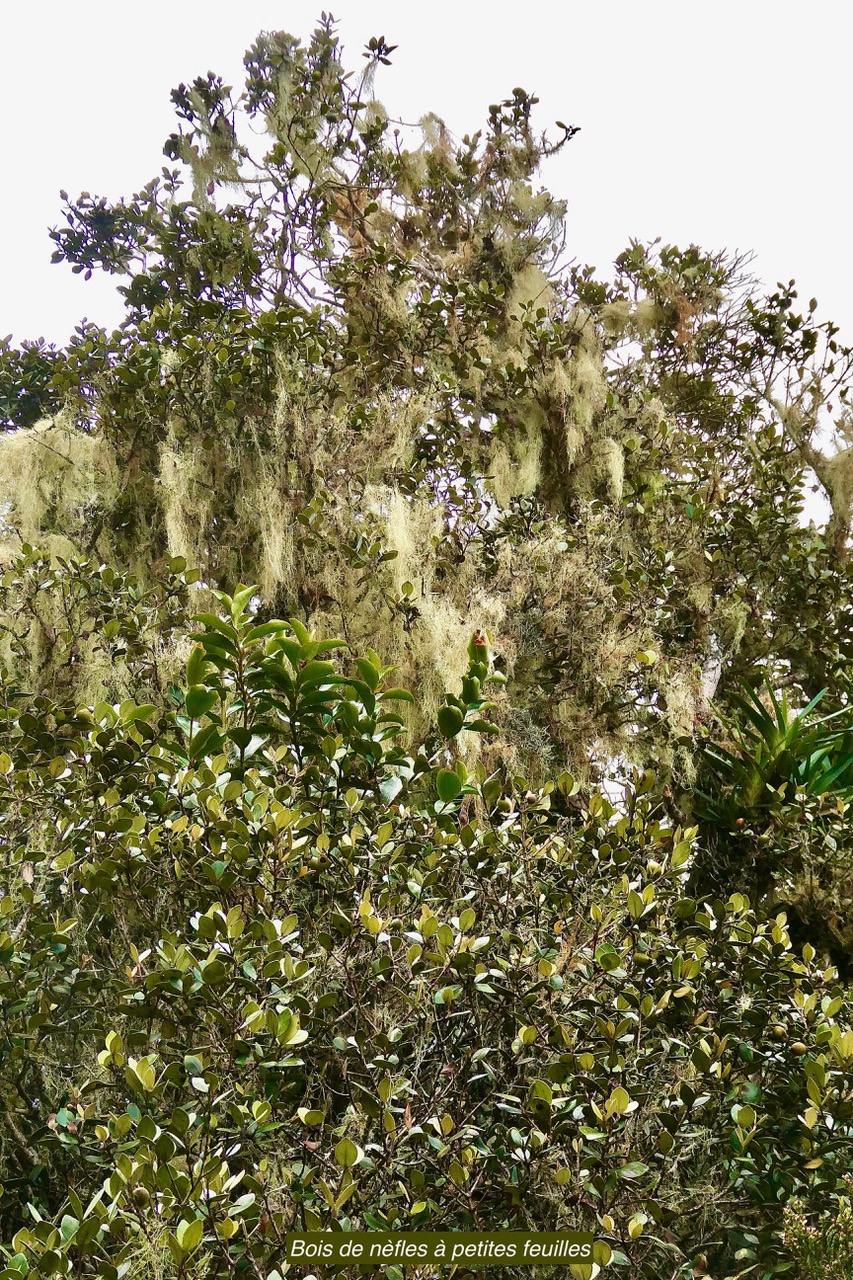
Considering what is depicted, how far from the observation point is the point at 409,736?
3.69 m

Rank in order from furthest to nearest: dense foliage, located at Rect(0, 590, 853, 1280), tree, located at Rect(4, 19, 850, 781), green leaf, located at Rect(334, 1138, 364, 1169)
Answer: tree, located at Rect(4, 19, 850, 781), dense foliage, located at Rect(0, 590, 853, 1280), green leaf, located at Rect(334, 1138, 364, 1169)

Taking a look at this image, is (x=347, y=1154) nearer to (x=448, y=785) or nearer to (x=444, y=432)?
(x=448, y=785)

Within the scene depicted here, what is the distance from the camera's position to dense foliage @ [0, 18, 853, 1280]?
1901 mm

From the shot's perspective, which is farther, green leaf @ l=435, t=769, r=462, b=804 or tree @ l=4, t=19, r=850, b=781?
tree @ l=4, t=19, r=850, b=781

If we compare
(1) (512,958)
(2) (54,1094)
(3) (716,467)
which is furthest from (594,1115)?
(3) (716,467)

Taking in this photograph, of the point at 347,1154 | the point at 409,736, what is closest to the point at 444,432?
the point at 409,736

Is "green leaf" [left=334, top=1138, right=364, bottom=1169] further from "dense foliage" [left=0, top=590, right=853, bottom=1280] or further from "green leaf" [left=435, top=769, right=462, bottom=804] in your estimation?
"green leaf" [left=435, top=769, right=462, bottom=804]

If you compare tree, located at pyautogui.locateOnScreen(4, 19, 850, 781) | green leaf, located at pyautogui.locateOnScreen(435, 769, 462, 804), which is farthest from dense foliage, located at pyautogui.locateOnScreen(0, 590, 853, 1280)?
tree, located at pyautogui.locateOnScreen(4, 19, 850, 781)

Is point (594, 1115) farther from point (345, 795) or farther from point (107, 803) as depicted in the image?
point (107, 803)

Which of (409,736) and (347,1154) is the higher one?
(409,736)

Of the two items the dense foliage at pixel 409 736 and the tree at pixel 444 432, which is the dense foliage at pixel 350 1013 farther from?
the tree at pixel 444 432

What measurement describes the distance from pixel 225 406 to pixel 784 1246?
3.64 metres

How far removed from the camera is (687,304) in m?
5.80

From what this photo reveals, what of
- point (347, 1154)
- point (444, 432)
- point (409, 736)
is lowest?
point (347, 1154)
